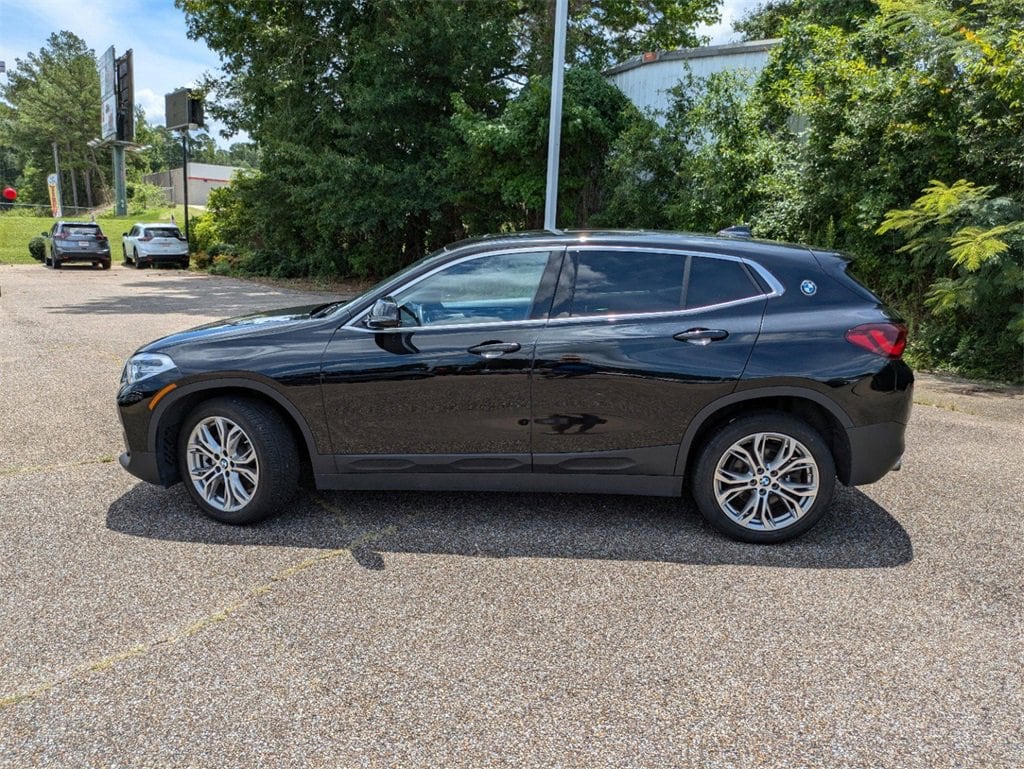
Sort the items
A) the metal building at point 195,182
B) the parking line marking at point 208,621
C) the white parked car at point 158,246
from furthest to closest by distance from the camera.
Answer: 1. the metal building at point 195,182
2. the white parked car at point 158,246
3. the parking line marking at point 208,621

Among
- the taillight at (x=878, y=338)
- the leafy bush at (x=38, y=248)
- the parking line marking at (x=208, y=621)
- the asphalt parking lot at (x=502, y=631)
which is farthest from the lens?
the leafy bush at (x=38, y=248)

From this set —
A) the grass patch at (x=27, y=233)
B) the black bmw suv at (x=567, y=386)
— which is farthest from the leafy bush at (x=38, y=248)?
the black bmw suv at (x=567, y=386)

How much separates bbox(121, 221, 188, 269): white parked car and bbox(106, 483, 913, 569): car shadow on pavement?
84.6 ft

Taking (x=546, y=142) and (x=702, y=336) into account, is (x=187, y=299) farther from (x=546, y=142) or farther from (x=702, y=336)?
(x=702, y=336)

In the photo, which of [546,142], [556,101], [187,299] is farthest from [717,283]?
[187,299]

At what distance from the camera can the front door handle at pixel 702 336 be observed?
13.1 ft

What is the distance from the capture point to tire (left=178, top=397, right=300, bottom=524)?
4.19m

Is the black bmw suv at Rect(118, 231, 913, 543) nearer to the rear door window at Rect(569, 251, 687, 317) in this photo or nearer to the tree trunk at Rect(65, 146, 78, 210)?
the rear door window at Rect(569, 251, 687, 317)

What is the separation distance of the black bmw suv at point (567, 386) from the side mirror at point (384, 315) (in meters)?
0.02

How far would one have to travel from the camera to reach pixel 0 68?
2005cm

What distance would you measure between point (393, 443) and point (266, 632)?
1.26 meters

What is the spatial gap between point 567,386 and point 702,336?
750mm

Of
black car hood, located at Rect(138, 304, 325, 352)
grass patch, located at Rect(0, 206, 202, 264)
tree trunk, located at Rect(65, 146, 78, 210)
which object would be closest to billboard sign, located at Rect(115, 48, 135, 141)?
grass patch, located at Rect(0, 206, 202, 264)

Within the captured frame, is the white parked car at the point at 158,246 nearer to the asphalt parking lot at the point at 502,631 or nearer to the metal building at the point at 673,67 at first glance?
the metal building at the point at 673,67
